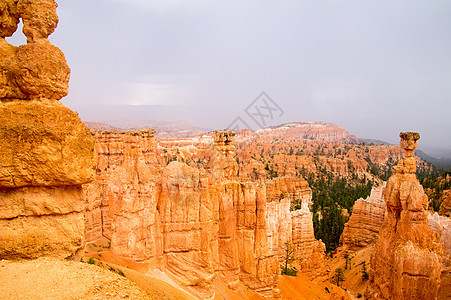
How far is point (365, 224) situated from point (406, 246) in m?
A: 17.6

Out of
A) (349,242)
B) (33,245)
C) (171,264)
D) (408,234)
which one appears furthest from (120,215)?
(349,242)

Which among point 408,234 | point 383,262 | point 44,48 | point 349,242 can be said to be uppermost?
point 44,48

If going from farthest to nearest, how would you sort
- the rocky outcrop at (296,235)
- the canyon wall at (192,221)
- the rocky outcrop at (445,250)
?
the rocky outcrop at (296,235)
the rocky outcrop at (445,250)
the canyon wall at (192,221)

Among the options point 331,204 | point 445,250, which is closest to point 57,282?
point 445,250

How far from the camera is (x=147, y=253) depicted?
11648 millimetres

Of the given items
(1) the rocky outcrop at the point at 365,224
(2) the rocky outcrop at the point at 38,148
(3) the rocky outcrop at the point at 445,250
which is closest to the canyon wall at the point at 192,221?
(2) the rocky outcrop at the point at 38,148

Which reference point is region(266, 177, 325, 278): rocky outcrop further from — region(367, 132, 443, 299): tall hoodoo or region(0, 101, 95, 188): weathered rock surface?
region(0, 101, 95, 188): weathered rock surface

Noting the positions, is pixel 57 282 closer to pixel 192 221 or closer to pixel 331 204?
pixel 192 221

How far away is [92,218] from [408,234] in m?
18.5

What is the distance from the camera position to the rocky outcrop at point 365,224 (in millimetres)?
32219

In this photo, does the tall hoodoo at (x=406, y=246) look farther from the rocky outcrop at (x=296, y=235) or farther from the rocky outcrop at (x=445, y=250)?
the rocky outcrop at (x=296, y=235)

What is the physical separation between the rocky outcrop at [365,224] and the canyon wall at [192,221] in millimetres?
21295

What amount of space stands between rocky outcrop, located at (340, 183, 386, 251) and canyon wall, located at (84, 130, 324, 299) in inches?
838

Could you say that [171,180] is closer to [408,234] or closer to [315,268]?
[408,234]
